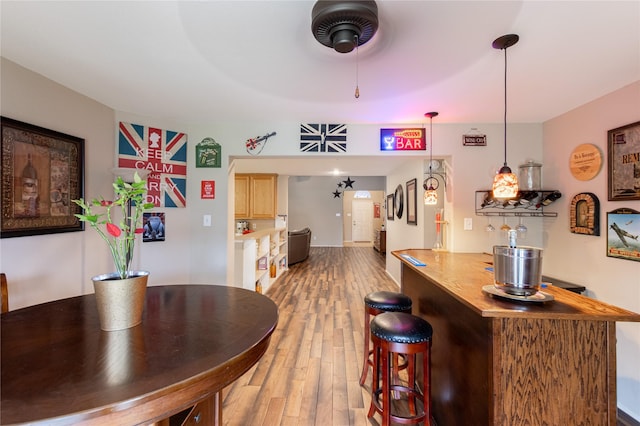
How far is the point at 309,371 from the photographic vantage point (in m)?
2.20

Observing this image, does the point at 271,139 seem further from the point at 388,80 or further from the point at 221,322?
the point at 221,322

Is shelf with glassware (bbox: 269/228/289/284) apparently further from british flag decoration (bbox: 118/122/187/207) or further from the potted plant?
the potted plant

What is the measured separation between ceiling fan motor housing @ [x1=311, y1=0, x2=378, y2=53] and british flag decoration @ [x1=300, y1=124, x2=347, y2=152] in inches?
61.4

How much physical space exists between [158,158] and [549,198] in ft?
Result: 12.4

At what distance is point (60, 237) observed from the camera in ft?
6.72

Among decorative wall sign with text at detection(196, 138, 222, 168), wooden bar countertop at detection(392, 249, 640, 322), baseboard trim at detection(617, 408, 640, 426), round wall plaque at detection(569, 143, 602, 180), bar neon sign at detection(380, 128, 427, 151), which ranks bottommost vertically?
baseboard trim at detection(617, 408, 640, 426)

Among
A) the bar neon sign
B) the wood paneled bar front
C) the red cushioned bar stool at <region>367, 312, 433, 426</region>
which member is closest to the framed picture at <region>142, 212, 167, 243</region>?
the red cushioned bar stool at <region>367, 312, 433, 426</region>

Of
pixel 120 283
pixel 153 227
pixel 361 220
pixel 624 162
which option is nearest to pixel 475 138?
pixel 624 162

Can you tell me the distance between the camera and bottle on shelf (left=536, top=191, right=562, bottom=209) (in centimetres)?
248

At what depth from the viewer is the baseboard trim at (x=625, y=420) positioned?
1733 mm

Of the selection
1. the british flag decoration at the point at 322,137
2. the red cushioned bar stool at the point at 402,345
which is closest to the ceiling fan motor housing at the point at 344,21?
the red cushioned bar stool at the point at 402,345

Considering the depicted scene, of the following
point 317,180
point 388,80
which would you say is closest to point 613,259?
point 388,80

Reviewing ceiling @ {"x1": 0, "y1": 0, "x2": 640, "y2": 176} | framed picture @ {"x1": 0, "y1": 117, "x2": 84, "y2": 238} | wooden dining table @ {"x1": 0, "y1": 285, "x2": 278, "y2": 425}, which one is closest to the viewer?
wooden dining table @ {"x1": 0, "y1": 285, "x2": 278, "y2": 425}

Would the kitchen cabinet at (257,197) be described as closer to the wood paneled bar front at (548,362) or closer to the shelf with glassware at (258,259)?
the shelf with glassware at (258,259)
